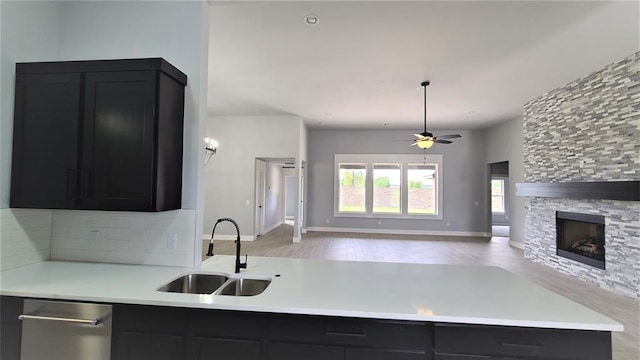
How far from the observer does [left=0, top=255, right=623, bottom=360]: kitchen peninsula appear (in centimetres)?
120

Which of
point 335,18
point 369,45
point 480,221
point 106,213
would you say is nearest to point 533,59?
point 369,45

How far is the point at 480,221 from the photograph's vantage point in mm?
8359

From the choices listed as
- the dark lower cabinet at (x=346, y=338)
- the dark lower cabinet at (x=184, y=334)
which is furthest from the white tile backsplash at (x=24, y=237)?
the dark lower cabinet at (x=346, y=338)

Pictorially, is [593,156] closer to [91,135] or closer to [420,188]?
[420,188]

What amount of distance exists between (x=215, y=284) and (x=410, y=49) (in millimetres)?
3465

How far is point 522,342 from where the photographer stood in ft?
3.97

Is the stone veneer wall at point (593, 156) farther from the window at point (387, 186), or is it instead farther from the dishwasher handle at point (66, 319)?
the dishwasher handle at point (66, 319)

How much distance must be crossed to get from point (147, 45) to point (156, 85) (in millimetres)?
654

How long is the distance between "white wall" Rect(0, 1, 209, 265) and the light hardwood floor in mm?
3578

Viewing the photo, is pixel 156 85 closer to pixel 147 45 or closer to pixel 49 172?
pixel 147 45

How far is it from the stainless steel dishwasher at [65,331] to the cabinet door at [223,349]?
471mm

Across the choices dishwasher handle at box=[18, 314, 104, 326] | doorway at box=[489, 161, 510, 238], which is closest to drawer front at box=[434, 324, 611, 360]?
dishwasher handle at box=[18, 314, 104, 326]

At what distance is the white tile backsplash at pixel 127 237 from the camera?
196 cm

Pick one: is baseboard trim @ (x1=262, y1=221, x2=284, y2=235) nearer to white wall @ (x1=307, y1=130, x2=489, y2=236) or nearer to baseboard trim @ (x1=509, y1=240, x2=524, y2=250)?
white wall @ (x1=307, y1=130, x2=489, y2=236)
